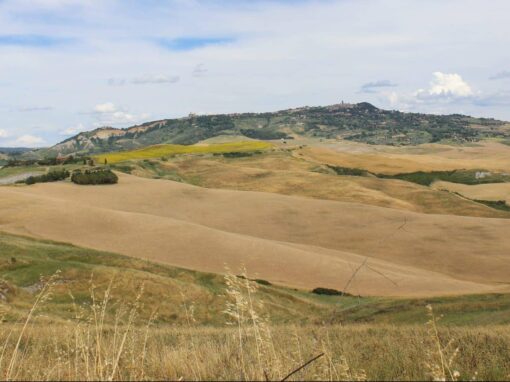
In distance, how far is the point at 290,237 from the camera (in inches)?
2351

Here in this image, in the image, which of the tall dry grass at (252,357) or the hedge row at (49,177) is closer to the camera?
Answer: the tall dry grass at (252,357)

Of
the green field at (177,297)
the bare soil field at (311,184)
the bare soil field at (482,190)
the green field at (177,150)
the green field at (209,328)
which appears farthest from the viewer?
the green field at (177,150)

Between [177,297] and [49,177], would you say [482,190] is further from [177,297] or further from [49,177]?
[177,297]

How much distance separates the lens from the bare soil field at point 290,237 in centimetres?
4253

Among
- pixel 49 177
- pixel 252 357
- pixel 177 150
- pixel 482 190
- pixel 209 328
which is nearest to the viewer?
pixel 252 357

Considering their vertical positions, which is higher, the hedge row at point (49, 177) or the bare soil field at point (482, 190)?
the hedge row at point (49, 177)

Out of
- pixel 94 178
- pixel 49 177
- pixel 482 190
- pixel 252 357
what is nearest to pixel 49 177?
pixel 49 177

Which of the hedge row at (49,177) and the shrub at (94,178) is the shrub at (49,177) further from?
the shrub at (94,178)

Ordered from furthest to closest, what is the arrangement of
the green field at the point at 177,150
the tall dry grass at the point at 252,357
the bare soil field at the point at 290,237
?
the green field at the point at 177,150
the bare soil field at the point at 290,237
the tall dry grass at the point at 252,357

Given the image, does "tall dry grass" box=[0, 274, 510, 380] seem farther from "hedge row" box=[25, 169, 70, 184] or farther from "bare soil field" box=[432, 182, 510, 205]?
"bare soil field" box=[432, 182, 510, 205]

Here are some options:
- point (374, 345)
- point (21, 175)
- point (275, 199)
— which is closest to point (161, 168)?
point (21, 175)

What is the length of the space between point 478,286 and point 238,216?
34.3m

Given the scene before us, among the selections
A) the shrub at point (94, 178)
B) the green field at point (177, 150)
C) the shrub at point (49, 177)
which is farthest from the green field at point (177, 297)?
the green field at point (177, 150)

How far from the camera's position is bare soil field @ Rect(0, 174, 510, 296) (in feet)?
140
